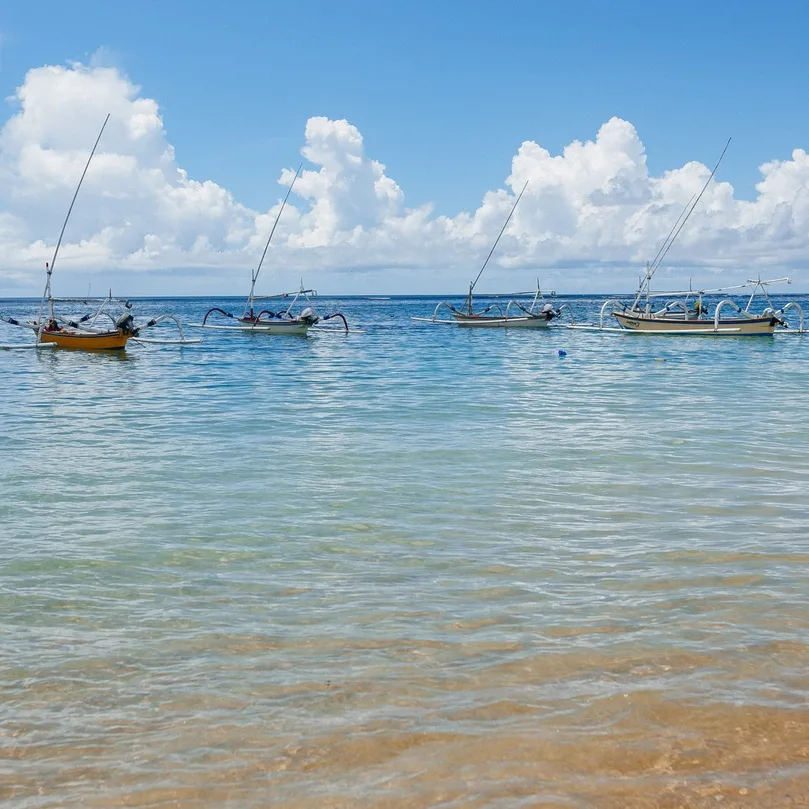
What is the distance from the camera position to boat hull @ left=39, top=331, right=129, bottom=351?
124 feet

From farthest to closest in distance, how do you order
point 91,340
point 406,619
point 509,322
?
point 509,322, point 91,340, point 406,619

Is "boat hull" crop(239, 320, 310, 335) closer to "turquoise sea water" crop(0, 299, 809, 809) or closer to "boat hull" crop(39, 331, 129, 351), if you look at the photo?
"boat hull" crop(39, 331, 129, 351)

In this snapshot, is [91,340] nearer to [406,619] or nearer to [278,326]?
[278,326]

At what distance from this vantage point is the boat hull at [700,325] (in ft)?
161

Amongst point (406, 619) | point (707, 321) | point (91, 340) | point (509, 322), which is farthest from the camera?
point (509, 322)

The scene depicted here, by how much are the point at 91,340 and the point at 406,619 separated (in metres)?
35.6

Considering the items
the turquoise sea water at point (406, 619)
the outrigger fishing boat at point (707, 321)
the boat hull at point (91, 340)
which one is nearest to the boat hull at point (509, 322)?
the outrigger fishing boat at point (707, 321)

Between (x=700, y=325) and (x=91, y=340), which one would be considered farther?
(x=700, y=325)

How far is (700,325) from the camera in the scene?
5056cm

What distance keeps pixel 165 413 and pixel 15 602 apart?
40.9 ft

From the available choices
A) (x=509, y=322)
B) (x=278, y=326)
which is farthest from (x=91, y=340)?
(x=509, y=322)

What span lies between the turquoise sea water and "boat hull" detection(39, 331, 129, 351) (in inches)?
971

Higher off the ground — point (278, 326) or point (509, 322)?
point (509, 322)

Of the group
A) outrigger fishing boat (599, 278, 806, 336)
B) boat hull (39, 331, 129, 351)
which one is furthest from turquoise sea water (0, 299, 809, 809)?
outrigger fishing boat (599, 278, 806, 336)
